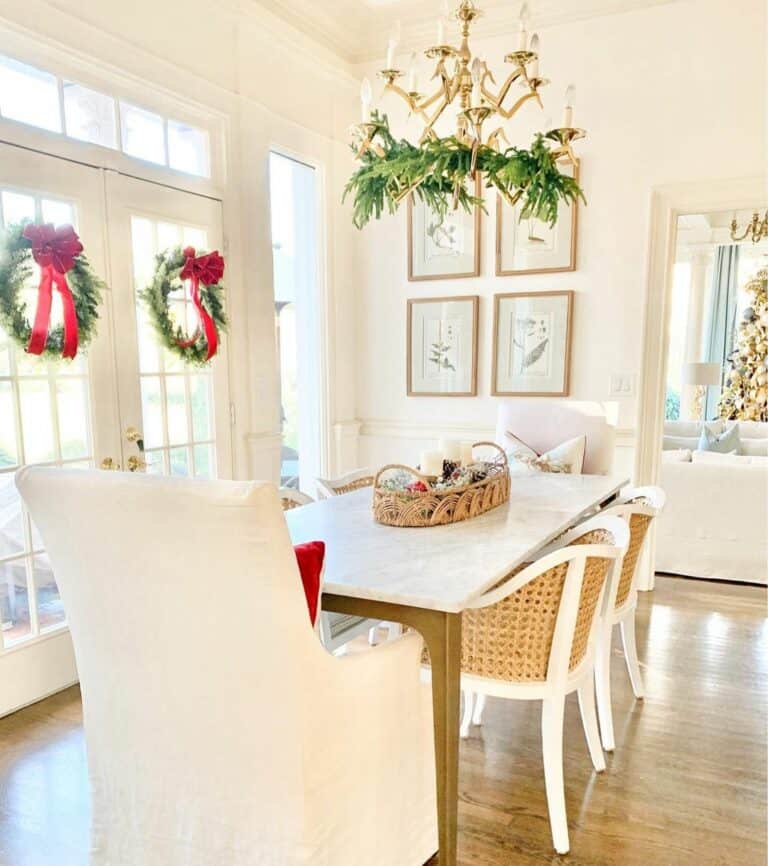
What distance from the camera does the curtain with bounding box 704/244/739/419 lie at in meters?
8.00

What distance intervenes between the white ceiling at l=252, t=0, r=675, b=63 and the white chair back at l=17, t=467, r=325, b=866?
3.18 m

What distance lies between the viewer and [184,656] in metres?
1.28

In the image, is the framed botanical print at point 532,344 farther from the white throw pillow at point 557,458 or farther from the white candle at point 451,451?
the white candle at point 451,451

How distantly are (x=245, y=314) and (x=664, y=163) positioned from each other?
2.43 metres

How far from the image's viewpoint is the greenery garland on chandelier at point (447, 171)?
190cm

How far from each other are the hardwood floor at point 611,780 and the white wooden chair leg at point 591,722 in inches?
2.0

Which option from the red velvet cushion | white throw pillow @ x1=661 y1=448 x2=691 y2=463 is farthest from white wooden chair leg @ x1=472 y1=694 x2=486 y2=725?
white throw pillow @ x1=661 y1=448 x2=691 y2=463

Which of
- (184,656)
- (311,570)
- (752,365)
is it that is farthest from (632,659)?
(752,365)

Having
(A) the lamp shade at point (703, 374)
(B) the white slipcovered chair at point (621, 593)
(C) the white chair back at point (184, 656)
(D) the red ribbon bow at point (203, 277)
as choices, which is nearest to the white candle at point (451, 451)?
(B) the white slipcovered chair at point (621, 593)

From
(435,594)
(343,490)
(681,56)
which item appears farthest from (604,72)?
(435,594)

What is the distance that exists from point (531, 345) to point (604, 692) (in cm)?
225

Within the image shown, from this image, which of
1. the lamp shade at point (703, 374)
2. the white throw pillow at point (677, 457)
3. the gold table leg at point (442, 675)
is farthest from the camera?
the lamp shade at point (703, 374)

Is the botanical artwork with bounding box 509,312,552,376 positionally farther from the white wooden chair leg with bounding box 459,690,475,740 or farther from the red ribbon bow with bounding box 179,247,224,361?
the white wooden chair leg with bounding box 459,690,475,740

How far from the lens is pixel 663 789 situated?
6.54ft
